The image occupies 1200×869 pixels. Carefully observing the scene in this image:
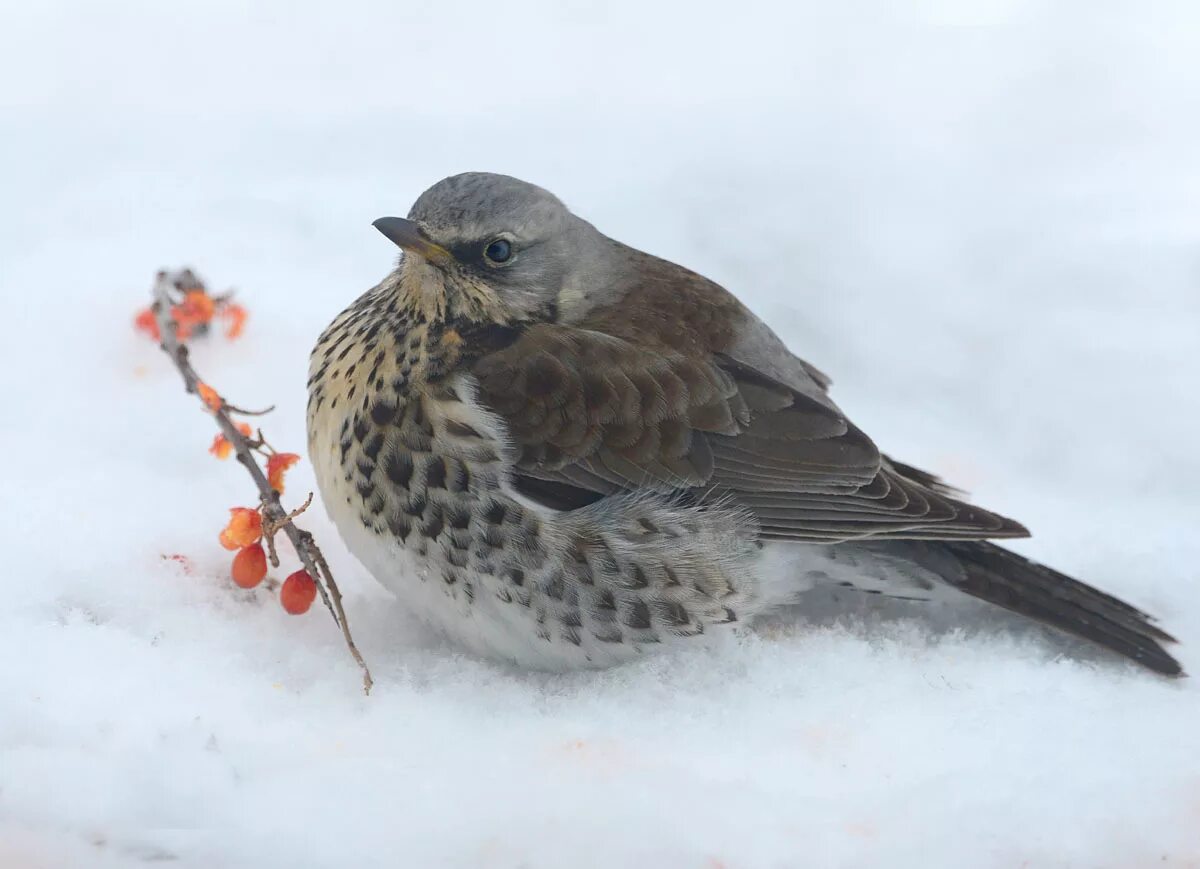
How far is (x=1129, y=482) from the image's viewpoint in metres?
4.34

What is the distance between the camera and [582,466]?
3.21m

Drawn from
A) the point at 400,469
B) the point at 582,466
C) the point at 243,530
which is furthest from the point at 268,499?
the point at 582,466

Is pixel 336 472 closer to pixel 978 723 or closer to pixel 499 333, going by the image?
pixel 499 333

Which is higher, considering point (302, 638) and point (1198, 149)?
point (1198, 149)

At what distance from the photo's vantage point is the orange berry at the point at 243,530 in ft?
10.6

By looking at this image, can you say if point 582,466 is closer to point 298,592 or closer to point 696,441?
point 696,441

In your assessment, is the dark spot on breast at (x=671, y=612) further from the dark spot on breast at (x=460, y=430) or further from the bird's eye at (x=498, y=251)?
the bird's eye at (x=498, y=251)

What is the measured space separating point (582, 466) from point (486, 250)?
58cm

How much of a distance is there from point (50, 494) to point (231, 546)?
71 cm

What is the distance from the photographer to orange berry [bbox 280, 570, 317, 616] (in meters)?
3.24

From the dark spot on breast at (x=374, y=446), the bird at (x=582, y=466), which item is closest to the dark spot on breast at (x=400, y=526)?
the bird at (x=582, y=466)

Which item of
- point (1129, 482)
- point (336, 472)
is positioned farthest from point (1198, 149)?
point (336, 472)

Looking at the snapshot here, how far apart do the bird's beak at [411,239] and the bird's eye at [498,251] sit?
0.30 ft

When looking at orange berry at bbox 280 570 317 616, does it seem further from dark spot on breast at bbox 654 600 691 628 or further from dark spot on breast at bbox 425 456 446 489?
dark spot on breast at bbox 654 600 691 628
